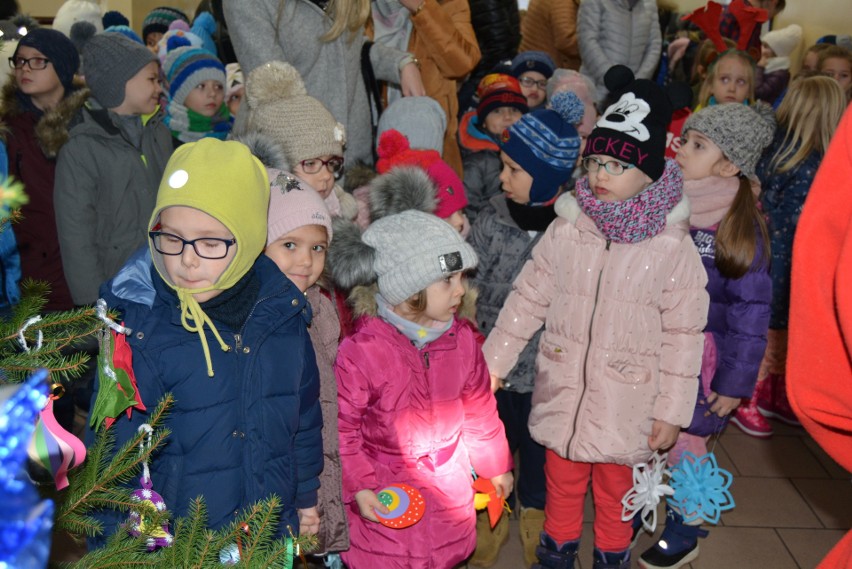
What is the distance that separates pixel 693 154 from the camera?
10.9 ft

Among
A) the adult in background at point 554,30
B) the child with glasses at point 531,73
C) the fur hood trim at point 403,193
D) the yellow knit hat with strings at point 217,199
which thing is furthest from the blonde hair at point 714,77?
the yellow knit hat with strings at point 217,199

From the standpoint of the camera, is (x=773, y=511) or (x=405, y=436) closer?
(x=405, y=436)

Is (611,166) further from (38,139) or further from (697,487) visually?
(38,139)

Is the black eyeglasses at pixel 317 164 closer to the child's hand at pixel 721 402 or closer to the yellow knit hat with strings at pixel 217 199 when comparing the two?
the yellow knit hat with strings at pixel 217 199

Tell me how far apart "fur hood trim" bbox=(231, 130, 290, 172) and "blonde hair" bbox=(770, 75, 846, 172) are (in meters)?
2.65

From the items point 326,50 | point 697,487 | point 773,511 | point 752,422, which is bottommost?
point 752,422

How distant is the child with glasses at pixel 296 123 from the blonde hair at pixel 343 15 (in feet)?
0.87

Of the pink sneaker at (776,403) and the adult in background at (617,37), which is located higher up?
the adult in background at (617,37)

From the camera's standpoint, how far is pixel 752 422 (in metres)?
4.18

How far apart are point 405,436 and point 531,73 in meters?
3.11

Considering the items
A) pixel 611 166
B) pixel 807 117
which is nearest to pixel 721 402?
pixel 611 166

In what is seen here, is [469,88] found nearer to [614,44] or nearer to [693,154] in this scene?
[614,44]

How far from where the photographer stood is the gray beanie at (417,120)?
11.4ft

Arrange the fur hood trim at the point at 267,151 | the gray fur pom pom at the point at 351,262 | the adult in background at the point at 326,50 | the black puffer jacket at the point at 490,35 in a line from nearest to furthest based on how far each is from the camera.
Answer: the gray fur pom pom at the point at 351,262 → the fur hood trim at the point at 267,151 → the adult in background at the point at 326,50 → the black puffer jacket at the point at 490,35
